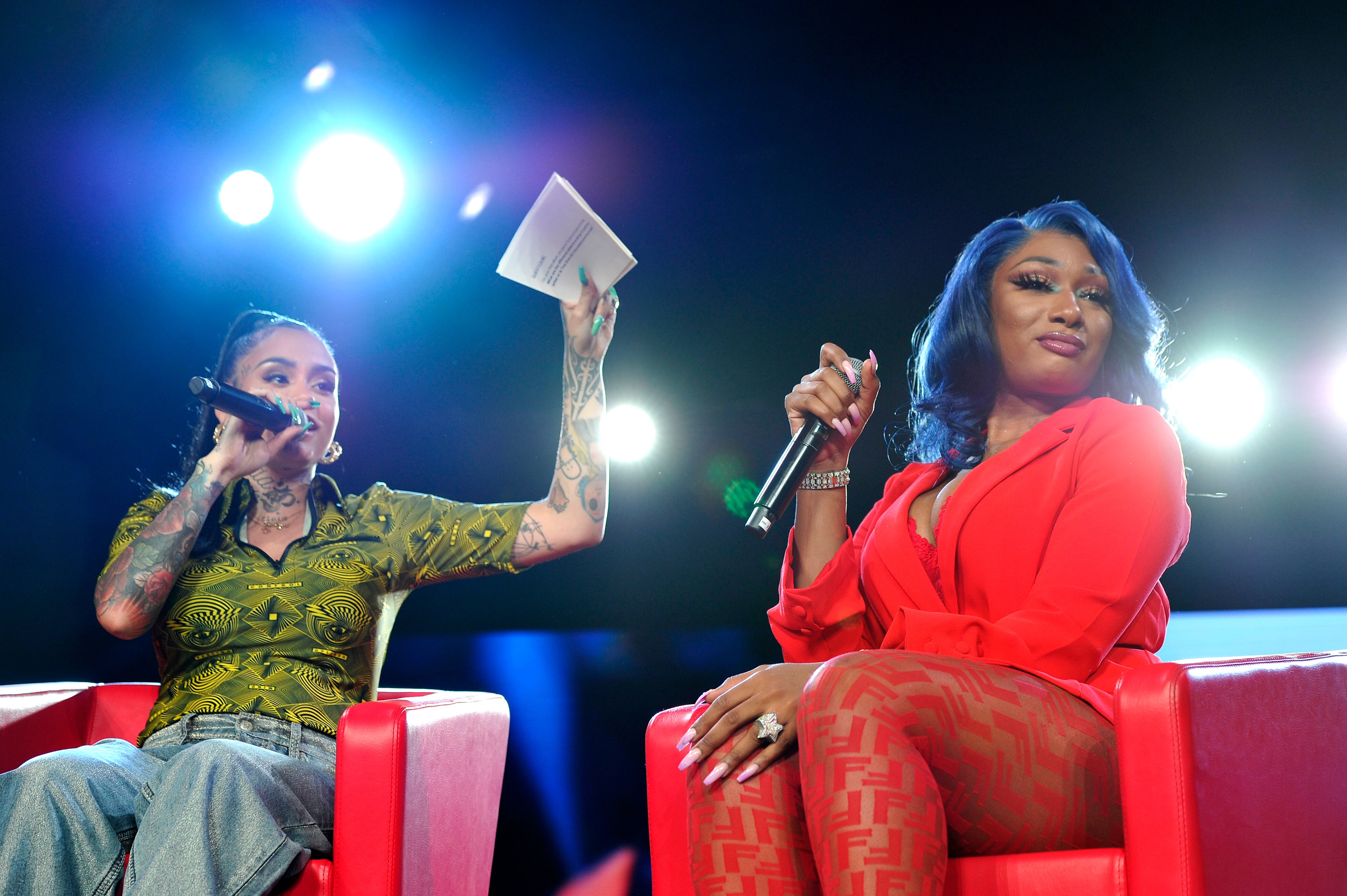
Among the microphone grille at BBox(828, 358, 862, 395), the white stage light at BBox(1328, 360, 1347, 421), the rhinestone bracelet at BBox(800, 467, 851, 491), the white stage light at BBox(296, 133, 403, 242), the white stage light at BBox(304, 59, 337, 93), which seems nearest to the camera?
the microphone grille at BBox(828, 358, 862, 395)

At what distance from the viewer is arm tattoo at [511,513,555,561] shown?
1729 millimetres

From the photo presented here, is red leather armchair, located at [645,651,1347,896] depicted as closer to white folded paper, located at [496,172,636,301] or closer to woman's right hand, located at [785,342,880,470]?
woman's right hand, located at [785,342,880,470]

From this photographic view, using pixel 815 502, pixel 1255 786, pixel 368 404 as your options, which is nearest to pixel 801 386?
pixel 815 502

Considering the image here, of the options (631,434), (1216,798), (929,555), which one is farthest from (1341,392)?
(631,434)

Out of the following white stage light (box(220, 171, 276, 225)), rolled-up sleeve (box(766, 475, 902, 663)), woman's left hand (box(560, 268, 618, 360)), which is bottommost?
rolled-up sleeve (box(766, 475, 902, 663))

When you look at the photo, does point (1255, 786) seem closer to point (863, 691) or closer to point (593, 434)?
point (863, 691)

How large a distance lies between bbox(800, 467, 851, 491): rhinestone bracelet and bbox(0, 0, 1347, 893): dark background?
1.17m

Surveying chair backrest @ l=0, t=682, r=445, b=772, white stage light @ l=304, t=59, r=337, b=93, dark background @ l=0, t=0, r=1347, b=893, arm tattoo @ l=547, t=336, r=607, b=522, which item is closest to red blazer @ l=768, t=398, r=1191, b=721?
arm tattoo @ l=547, t=336, r=607, b=522

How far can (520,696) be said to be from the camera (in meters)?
2.69

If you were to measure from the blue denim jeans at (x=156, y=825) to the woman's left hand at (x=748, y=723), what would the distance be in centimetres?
58

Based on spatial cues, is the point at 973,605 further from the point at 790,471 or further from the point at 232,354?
the point at 232,354

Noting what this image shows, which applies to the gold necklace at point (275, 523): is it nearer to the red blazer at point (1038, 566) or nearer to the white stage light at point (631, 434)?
the red blazer at point (1038, 566)

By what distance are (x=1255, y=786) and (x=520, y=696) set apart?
2.03m

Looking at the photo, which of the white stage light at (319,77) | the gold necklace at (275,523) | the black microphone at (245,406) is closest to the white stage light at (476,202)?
the white stage light at (319,77)
